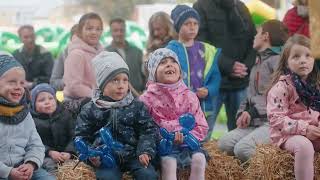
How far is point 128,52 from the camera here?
23.3ft

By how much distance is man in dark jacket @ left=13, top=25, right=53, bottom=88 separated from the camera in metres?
7.72

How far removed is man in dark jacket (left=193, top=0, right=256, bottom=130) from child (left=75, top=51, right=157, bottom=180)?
1.69 m

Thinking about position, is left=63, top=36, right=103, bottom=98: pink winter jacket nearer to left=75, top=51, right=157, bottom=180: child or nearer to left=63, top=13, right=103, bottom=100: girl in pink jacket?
left=63, top=13, right=103, bottom=100: girl in pink jacket

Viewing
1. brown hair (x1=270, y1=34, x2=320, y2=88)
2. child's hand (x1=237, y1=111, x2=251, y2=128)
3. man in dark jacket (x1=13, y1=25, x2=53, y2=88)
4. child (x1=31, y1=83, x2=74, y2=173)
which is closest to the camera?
brown hair (x1=270, y1=34, x2=320, y2=88)

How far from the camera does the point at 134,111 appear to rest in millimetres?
4613

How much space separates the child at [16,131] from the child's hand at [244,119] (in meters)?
1.77

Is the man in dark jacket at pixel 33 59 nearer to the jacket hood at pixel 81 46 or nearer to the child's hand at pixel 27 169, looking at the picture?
the jacket hood at pixel 81 46

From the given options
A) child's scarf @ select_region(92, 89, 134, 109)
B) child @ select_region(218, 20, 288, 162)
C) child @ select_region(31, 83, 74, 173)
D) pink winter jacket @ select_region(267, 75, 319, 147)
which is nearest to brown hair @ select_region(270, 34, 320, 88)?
pink winter jacket @ select_region(267, 75, 319, 147)

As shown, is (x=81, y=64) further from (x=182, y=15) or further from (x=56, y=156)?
(x=56, y=156)

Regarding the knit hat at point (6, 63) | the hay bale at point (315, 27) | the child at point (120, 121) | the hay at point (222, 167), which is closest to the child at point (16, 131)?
the knit hat at point (6, 63)

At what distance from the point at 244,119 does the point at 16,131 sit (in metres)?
1.97

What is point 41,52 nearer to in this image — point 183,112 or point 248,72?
point 248,72

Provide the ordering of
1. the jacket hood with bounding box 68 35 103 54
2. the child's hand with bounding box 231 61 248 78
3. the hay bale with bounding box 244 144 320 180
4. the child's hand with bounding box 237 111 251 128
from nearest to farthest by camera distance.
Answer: the hay bale with bounding box 244 144 320 180 < the child's hand with bounding box 237 111 251 128 < the jacket hood with bounding box 68 35 103 54 < the child's hand with bounding box 231 61 248 78

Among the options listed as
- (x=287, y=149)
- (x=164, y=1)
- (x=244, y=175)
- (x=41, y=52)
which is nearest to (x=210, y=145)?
(x=244, y=175)
